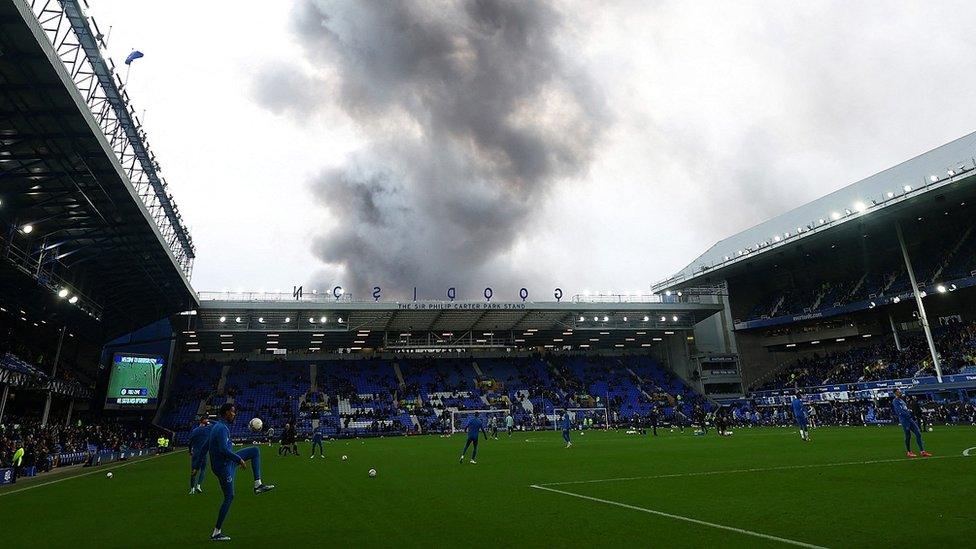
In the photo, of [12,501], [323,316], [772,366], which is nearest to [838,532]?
[12,501]

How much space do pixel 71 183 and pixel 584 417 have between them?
164ft

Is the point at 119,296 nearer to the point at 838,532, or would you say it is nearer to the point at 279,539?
the point at 279,539

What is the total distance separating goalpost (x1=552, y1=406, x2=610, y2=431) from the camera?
184 feet

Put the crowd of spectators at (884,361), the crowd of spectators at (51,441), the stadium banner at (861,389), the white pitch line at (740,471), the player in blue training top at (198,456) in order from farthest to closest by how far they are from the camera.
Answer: the crowd of spectators at (884,361) < the stadium banner at (861,389) < the crowd of spectators at (51,441) < the player in blue training top at (198,456) < the white pitch line at (740,471)

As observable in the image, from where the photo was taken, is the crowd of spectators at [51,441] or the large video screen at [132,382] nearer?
the crowd of spectators at [51,441]

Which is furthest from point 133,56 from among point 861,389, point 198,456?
point 861,389

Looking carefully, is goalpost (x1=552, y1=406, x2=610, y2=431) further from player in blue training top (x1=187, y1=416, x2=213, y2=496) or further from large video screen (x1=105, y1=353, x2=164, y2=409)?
player in blue training top (x1=187, y1=416, x2=213, y2=496)

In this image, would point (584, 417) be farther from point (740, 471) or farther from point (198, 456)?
point (198, 456)

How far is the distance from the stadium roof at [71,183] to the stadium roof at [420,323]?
39.9 ft

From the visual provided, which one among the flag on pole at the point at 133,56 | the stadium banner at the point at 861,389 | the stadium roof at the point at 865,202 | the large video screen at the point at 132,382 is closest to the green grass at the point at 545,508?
the flag on pole at the point at 133,56

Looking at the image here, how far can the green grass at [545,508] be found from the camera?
23.5ft

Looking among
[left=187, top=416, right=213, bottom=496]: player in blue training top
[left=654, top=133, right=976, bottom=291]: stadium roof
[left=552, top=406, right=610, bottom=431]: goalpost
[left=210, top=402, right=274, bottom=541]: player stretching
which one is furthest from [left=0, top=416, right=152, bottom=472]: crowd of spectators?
[left=654, top=133, right=976, bottom=291]: stadium roof

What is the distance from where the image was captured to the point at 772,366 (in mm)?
67750

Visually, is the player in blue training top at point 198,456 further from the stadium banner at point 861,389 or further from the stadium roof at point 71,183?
the stadium banner at point 861,389
